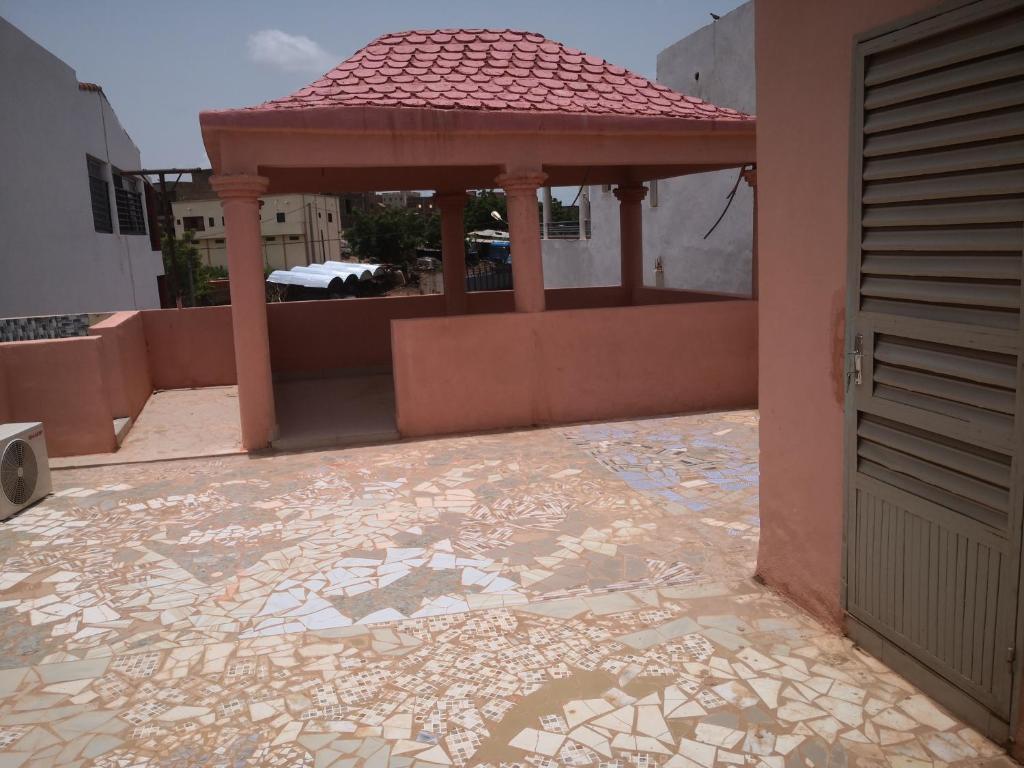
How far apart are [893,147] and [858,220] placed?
1.11 feet

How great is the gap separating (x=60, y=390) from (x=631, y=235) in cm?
876

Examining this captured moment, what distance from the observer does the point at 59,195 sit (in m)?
14.4

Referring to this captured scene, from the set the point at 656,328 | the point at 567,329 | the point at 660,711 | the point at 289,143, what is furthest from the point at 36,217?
the point at 660,711

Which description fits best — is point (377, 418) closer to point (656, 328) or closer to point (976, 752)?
point (656, 328)

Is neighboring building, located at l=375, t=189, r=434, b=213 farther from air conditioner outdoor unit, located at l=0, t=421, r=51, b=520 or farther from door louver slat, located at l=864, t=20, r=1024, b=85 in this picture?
door louver slat, located at l=864, t=20, r=1024, b=85

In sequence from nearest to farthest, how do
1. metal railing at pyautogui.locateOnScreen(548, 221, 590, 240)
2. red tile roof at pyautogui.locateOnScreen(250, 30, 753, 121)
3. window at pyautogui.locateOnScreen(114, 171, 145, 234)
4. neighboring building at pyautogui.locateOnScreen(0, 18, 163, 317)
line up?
1. red tile roof at pyautogui.locateOnScreen(250, 30, 753, 121)
2. neighboring building at pyautogui.locateOnScreen(0, 18, 163, 317)
3. window at pyautogui.locateOnScreen(114, 171, 145, 234)
4. metal railing at pyautogui.locateOnScreen(548, 221, 590, 240)

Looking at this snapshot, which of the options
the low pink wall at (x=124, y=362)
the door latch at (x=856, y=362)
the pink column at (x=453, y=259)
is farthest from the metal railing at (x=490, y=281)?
the door latch at (x=856, y=362)

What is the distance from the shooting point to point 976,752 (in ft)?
9.58

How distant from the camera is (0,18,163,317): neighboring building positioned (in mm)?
12461

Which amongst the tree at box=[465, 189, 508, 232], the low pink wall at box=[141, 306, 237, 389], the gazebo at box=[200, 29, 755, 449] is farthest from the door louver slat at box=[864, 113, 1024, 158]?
the tree at box=[465, 189, 508, 232]

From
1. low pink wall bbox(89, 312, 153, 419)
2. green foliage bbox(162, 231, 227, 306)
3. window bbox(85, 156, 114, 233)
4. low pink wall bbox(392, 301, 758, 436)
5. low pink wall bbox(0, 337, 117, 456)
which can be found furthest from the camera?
green foliage bbox(162, 231, 227, 306)

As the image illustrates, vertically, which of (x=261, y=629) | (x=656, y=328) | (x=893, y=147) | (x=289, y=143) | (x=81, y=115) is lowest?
(x=261, y=629)

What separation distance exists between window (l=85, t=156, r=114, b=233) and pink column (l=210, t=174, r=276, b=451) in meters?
10.4

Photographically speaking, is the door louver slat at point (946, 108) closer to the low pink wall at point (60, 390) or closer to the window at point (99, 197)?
the low pink wall at point (60, 390)
